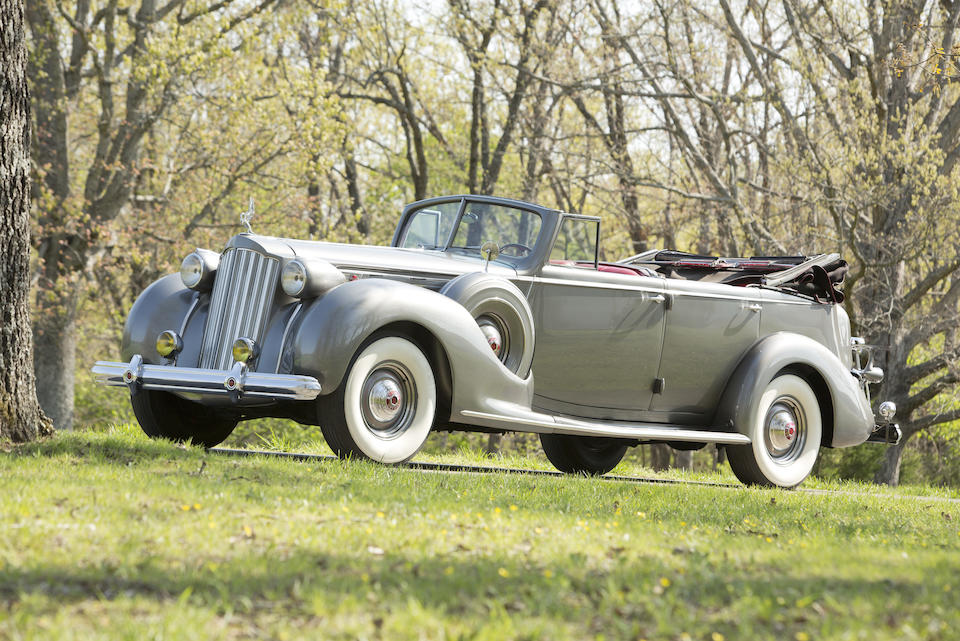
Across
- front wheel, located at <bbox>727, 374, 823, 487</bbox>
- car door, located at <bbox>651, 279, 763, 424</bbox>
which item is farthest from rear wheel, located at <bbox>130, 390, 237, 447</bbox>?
front wheel, located at <bbox>727, 374, 823, 487</bbox>

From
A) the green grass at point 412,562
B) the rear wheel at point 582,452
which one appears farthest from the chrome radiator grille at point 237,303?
the rear wheel at point 582,452

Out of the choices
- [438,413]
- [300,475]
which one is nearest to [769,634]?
[300,475]

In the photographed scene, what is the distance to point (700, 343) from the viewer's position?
8664 millimetres

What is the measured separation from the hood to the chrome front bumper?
3.07ft

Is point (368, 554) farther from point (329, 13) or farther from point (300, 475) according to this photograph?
point (329, 13)

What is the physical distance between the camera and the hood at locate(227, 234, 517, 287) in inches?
280

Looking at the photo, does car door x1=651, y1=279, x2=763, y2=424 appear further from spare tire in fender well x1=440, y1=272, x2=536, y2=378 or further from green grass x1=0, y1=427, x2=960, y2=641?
green grass x1=0, y1=427, x2=960, y2=641

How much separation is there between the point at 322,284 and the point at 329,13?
1462 cm

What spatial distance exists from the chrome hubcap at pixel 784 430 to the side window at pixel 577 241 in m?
2.13

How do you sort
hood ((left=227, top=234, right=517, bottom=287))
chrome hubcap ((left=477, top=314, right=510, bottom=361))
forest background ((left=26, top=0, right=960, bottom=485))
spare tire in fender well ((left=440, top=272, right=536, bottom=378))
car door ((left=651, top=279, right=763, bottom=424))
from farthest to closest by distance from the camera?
forest background ((left=26, top=0, right=960, bottom=485)) < car door ((left=651, top=279, right=763, bottom=424)) < chrome hubcap ((left=477, top=314, right=510, bottom=361)) < spare tire in fender well ((left=440, top=272, right=536, bottom=378)) < hood ((left=227, top=234, right=517, bottom=287))

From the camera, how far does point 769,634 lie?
3.37 meters

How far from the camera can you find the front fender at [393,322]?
6406 mm

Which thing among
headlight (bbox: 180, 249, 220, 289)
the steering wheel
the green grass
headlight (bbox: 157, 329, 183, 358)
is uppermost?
the steering wheel

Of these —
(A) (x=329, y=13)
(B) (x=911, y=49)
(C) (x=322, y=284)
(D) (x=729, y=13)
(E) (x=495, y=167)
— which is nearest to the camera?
(C) (x=322, y=284)
